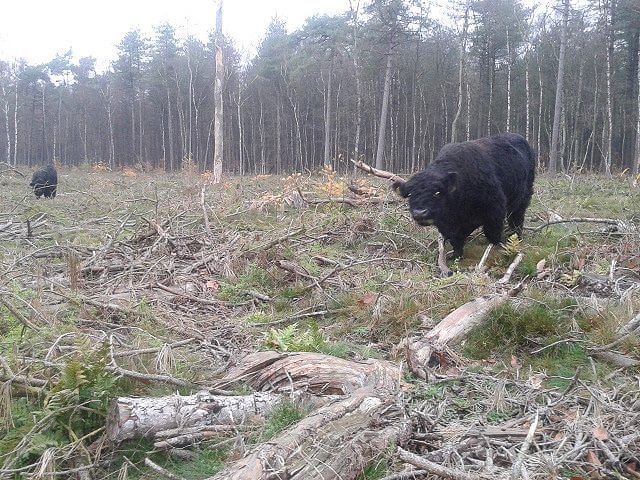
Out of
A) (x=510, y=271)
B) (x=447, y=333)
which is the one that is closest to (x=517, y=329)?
(x=447, y=333)

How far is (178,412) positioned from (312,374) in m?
0.99

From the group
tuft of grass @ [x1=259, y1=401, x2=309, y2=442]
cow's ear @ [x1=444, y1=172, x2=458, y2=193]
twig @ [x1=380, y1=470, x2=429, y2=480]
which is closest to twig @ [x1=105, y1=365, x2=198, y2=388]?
tuft of grass @ [x1=259, y1=401, x2=309, y2=442]

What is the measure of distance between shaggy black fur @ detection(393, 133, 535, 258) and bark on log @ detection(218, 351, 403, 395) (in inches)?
149

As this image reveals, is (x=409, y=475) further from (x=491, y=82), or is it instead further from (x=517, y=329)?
(x=491, y=82)

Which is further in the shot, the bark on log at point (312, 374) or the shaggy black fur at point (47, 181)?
the shaggy black fur at point (47, 181)

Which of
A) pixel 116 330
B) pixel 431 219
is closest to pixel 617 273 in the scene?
pixel 431 219

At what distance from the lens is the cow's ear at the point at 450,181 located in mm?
7254

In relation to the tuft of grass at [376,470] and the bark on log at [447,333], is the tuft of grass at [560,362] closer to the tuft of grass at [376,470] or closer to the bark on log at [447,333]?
the bark on log at [447,333]

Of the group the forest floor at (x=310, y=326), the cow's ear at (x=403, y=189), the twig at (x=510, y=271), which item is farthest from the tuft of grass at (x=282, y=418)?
the cow's ear at (x=403, y=189)

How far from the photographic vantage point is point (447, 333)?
182 inches

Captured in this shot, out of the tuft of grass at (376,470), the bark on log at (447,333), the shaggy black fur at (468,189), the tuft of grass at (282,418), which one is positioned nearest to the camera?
the tuft of grass at (376,470)

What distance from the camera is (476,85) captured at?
123ft

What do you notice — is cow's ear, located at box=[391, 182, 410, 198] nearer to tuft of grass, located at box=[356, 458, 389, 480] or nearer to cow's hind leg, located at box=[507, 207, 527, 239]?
cow's hind leg, located at box=[507, 207, 527, 239]

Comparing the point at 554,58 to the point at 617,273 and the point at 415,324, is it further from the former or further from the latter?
the point at 415,324
